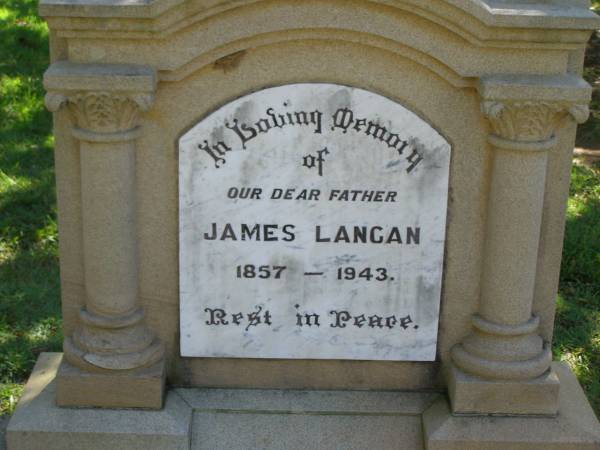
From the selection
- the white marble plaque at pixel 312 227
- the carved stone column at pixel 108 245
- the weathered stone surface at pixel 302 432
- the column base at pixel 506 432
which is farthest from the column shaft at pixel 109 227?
the column base at pixel 506 432

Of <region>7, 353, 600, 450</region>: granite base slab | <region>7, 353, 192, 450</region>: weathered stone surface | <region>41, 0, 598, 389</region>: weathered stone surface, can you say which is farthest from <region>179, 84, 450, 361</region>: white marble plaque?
<region>7, 353, 192, 450</region>: weathered stone surface

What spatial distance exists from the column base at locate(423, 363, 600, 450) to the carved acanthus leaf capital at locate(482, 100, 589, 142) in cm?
101

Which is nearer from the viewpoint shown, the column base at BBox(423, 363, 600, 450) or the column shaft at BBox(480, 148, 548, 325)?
the column shaft at BBox(480, 148, 548, 325)

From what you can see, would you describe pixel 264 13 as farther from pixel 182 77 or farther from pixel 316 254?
pixel 316 254

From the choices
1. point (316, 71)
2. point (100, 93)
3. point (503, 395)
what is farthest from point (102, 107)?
point (503, 395)

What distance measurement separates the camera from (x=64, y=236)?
397cm

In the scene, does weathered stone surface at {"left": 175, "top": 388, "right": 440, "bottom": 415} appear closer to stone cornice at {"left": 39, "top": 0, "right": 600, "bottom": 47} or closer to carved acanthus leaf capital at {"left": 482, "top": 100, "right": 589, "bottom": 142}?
carved acanthus leaf capital at {"left": 482, "top": 100, "right": 589, "bottom": 142}

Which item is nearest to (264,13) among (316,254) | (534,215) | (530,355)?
(316,254)

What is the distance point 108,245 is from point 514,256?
1.49 m

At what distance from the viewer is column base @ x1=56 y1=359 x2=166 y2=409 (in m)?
3.96

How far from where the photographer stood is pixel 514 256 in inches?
152

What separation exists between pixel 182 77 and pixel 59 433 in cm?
140

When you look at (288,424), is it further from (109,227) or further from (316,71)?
(316,71)

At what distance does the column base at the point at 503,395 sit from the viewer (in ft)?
13.0
